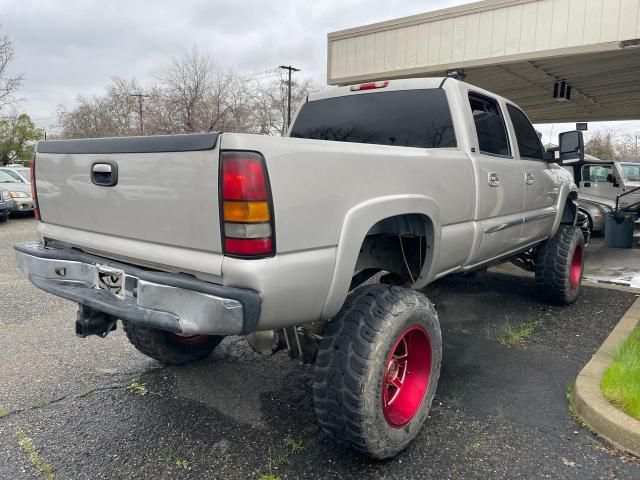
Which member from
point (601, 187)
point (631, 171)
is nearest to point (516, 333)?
point (601, 187)

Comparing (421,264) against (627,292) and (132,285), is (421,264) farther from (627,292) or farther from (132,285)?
(627,292)

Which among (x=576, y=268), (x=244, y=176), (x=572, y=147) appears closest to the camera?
(x=244, y=176)

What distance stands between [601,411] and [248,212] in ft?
7.46

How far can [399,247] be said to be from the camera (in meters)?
3.13

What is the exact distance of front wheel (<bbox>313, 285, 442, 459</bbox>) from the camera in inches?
87.0

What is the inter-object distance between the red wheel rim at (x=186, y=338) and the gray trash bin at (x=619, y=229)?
850cm

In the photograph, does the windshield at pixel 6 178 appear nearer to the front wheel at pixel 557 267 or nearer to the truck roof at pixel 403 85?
the truck roof at pixel 403 85

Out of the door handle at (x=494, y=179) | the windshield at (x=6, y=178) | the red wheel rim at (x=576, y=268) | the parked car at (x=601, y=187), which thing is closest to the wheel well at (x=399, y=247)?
the door handle at (x=494, y=179)

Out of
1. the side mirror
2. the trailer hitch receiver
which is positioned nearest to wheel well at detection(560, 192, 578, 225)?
the side mirror

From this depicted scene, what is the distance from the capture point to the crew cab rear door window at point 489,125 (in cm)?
356

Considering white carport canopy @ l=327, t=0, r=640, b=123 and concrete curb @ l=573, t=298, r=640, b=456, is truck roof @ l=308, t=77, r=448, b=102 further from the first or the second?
white carport canopy @ l=327, t=0, r=640, b=123

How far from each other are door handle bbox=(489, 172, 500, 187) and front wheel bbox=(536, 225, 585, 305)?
177cm

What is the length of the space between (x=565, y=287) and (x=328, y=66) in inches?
255

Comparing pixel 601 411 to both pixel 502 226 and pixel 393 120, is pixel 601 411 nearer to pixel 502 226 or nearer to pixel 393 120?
pixel 502 226
